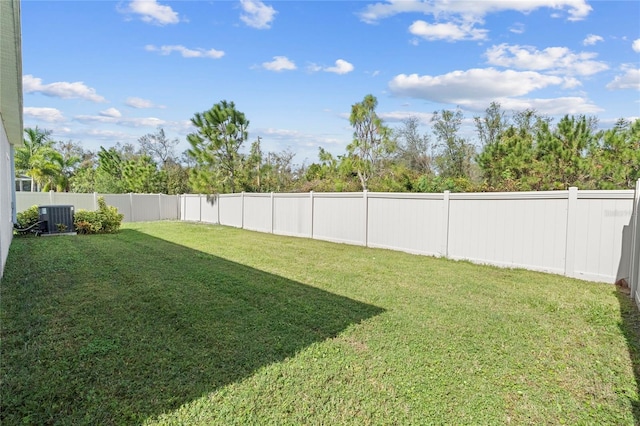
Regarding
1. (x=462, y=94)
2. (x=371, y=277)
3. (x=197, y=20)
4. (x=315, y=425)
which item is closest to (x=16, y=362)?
(x=315, y=425)

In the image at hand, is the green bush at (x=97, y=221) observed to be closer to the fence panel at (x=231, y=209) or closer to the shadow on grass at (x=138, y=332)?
the fence panel at (x=231, y=209)

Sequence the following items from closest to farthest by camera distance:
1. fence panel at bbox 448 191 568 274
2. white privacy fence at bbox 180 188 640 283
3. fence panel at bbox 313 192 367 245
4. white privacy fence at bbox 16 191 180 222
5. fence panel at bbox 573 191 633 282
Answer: fence panel at bbox 573 191 633 282 → white privacy fence at bbox 180 188 640 283 → fence panel at bbox 448 191 568 274 → fence panel at bbox 313 192 367 245 → white privacy fence at bbox 16 191 180 222

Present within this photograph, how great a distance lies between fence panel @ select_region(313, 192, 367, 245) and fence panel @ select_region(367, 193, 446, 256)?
0.35 m

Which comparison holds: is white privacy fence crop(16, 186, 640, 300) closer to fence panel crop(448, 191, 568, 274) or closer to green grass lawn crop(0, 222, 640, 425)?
fence panel crop(448, 191, 568, 274)

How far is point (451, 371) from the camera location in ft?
9.32

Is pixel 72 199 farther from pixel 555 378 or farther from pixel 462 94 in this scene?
pixel 462 94

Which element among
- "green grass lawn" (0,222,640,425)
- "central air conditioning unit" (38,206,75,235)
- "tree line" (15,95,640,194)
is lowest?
"green grass lawn" (0,222,640,425)

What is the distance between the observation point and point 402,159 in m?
23.9

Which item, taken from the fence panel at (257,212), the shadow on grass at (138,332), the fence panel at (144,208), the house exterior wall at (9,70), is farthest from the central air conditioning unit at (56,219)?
the fence panel at (144,208)

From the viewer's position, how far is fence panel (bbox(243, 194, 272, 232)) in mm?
13773

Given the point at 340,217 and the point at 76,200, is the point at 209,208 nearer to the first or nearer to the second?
the point at 76,200

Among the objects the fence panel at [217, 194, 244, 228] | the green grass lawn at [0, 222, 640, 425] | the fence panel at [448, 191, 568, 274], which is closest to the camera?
the green grass lawn at [0, 222, 640, 425]

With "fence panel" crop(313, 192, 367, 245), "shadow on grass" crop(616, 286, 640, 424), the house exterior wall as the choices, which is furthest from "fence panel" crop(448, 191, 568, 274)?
the house exterior wall

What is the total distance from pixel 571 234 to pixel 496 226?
1.30 meters
